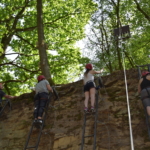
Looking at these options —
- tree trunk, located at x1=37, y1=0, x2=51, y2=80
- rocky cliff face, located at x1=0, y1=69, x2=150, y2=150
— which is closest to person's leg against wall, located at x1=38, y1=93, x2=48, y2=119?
rocky cliff face, located at x1=0, y1=69, x2=150, y2=150

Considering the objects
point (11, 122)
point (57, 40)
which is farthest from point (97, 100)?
point (57, 40)

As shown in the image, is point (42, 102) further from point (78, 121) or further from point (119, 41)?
point (119, 41)

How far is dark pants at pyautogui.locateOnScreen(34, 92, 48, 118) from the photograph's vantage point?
6.77 m

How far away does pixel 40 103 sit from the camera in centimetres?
696

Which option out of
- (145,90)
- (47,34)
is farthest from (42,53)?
(145,90)

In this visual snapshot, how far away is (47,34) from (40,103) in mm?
8781

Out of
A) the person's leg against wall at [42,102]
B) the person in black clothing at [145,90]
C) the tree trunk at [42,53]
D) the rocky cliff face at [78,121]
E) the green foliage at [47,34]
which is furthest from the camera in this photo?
the green foliage at [47,34]

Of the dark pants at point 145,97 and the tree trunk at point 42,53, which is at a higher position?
the tree trunk at point 42,53

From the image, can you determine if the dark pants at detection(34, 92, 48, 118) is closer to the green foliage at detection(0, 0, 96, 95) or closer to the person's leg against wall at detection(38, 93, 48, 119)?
the person's leg against wall at detection(38, 93, 48, 119)

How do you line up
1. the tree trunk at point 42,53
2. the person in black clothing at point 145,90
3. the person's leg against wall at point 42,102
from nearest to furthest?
1. the person in black clothing at point 145,90
2. the person's leg against wall at point 42,102
3. the tree trunk at point 42,53

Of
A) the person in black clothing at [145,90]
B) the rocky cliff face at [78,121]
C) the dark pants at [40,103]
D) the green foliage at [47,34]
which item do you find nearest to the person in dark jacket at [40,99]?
the dark pants at [40,103]

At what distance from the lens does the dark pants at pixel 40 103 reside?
6.77 metres

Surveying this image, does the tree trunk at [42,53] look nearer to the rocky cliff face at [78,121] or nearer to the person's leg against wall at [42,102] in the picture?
the rocky cliff face at [78,121]

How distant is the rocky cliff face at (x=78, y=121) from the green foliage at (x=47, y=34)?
5.81 meters
